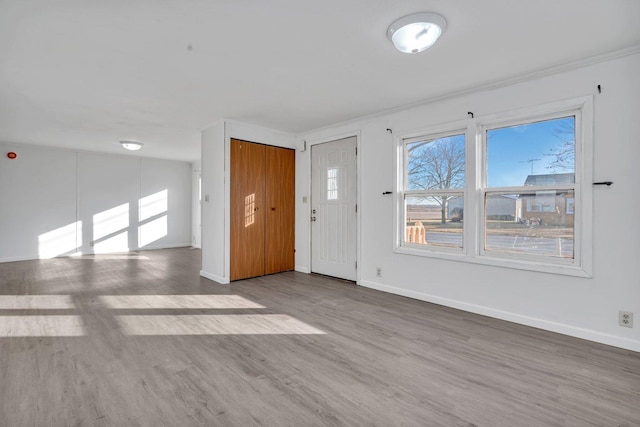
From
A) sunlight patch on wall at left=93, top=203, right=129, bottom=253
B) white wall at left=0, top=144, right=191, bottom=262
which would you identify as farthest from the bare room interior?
sunlight patch on wall at left=93, top=203, right=129, bottom=253

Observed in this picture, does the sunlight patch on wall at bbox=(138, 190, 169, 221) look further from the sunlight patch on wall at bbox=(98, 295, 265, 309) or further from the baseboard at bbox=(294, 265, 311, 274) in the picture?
the baseboard at bbox=(294, 265, 311, 274)

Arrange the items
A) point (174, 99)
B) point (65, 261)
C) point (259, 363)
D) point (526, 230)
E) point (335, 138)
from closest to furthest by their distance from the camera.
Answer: point (259, 363), point (526, 230), point (174, 99), point (335, 138), point (65, 261)

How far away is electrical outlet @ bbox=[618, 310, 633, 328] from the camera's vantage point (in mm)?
2568

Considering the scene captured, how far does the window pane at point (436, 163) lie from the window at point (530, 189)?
332 mm

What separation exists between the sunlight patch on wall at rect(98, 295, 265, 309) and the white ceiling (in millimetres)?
2457

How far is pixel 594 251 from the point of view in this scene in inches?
108

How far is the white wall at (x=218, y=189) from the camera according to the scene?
469 centimetres

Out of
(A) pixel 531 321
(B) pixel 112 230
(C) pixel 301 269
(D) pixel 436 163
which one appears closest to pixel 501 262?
(A) pixel 531 321

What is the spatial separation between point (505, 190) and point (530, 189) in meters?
0.22

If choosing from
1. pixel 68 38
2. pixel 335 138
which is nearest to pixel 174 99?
pixel 68 38

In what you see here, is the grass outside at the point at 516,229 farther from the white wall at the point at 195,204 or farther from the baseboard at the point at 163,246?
the baseboard at the point at 163,246

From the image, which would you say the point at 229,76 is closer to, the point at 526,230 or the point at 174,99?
the point at 174,99

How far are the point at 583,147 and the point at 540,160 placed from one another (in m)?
0.36

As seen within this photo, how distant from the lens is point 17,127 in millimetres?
5117
